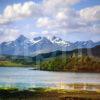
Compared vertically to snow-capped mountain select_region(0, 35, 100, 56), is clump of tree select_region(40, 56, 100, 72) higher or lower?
lower

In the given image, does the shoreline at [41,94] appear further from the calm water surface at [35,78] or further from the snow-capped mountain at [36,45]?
the snow-capped mountain at [36,45]

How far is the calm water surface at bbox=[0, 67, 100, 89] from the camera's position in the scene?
3541 mm

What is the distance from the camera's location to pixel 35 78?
3.58 meters

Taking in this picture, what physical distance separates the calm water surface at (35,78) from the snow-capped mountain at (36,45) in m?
0.22

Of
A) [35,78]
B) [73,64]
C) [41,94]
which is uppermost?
[73,64]

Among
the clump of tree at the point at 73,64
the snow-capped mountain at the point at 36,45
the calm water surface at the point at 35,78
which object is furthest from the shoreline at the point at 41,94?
the snow-capped mountain at the point at 36,45

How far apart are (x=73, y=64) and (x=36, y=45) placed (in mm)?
507

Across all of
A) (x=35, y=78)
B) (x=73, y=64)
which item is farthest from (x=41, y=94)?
(x=73, y=64)

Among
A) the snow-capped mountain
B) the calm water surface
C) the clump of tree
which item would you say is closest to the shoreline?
the calm water surface

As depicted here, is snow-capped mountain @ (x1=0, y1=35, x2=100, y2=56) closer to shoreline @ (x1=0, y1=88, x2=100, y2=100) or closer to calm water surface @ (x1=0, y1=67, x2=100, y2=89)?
calm water surface @ (x1=0, y1=67, x2=100, y2=89)

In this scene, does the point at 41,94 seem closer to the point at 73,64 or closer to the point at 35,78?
the point at 35,78

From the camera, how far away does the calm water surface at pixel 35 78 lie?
3541 mm

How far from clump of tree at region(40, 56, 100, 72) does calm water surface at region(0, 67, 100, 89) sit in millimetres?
61

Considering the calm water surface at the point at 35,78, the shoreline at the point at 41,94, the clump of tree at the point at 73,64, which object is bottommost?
the shoreline at the point at 41,94
